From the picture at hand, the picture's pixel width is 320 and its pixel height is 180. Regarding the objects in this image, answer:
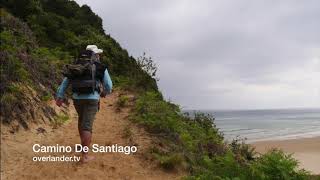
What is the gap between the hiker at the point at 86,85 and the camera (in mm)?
8273

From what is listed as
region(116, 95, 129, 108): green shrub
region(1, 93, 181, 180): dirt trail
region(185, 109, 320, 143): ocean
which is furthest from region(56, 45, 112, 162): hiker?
region(185, 109, 320, 143): ocean

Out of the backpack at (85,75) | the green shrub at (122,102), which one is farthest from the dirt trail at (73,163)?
the green shrub at (122,102)

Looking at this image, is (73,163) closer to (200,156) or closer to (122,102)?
(200,156)

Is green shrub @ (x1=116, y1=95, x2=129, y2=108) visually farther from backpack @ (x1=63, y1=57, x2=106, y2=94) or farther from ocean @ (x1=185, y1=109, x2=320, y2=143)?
ocean @ (x1=185, y1=109, x2=320, y2=143)

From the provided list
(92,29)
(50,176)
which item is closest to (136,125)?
(50,176)

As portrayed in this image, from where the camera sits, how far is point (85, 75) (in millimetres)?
8289

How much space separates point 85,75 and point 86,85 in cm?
16

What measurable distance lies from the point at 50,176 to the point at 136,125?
3.73m

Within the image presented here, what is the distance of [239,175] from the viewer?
8.55 metres

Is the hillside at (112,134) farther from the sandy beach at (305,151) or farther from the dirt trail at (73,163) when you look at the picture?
the sandy beach at (305,151)

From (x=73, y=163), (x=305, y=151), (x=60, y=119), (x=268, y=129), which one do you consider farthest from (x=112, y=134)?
(x=268, y=129)

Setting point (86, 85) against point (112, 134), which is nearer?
point (86, 85)

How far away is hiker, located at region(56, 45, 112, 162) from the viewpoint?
8273 millimetres

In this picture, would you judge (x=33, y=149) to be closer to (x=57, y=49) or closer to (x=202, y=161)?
(x=202, y=161)
